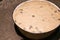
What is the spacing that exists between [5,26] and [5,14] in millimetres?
164

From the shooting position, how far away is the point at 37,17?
147cm

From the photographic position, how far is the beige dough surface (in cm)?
140

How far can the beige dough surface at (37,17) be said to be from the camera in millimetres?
1396

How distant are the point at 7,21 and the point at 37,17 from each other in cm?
38

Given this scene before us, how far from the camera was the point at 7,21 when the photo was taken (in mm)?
1665

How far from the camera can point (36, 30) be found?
1.37 metres

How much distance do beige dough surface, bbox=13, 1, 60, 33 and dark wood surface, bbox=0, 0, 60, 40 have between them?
190 millimetres

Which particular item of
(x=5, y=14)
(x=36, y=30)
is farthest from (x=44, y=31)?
(x=5, y=14)

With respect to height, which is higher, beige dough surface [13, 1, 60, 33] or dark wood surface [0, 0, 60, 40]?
beige dough surface [13, 1, 60, 33]

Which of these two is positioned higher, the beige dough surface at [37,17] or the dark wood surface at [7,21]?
the beige dough surface at [37,17]

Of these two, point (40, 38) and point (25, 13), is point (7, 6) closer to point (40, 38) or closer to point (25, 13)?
point (25, 13)

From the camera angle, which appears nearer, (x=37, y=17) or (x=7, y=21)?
(x=37, y=17)

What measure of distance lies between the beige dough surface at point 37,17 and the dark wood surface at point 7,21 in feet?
0.62

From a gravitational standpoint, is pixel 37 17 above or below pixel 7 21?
above
